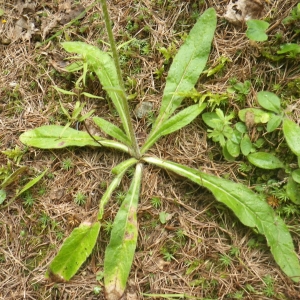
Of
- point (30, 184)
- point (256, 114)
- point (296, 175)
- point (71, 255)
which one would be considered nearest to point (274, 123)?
point (256, 114)

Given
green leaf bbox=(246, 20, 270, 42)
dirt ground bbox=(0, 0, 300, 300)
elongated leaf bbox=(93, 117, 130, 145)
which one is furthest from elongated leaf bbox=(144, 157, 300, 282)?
green leaf bbox=(246, 20, 270, 42)

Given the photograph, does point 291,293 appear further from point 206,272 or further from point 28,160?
point 28,160

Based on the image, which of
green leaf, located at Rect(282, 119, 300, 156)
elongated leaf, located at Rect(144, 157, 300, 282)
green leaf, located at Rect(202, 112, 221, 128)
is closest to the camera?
elongated leaf, located at Rect(144, 157, 300, 282)

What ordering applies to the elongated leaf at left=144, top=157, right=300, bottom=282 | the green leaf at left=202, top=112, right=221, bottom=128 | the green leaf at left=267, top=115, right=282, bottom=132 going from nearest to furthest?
1. the elongated leaf at left=144, top=157, right=300, bottom=282
2. the green leaf at left=267, top=115, right=282, bottom=132
3. the green leaf at left=202, top=112, right=221, bottom=128

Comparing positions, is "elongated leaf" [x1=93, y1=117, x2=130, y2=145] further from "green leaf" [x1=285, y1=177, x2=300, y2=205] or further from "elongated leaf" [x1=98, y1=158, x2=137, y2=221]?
"green leaf" [x1=285, y1=177, x2=300, y2=205]

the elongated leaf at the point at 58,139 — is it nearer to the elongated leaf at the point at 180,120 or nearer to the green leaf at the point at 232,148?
the elongated leaf at the point at 180,120

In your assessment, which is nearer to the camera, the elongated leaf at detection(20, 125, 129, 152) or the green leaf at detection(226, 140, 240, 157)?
the green leaf at detection(226, 140, 240, 157)
